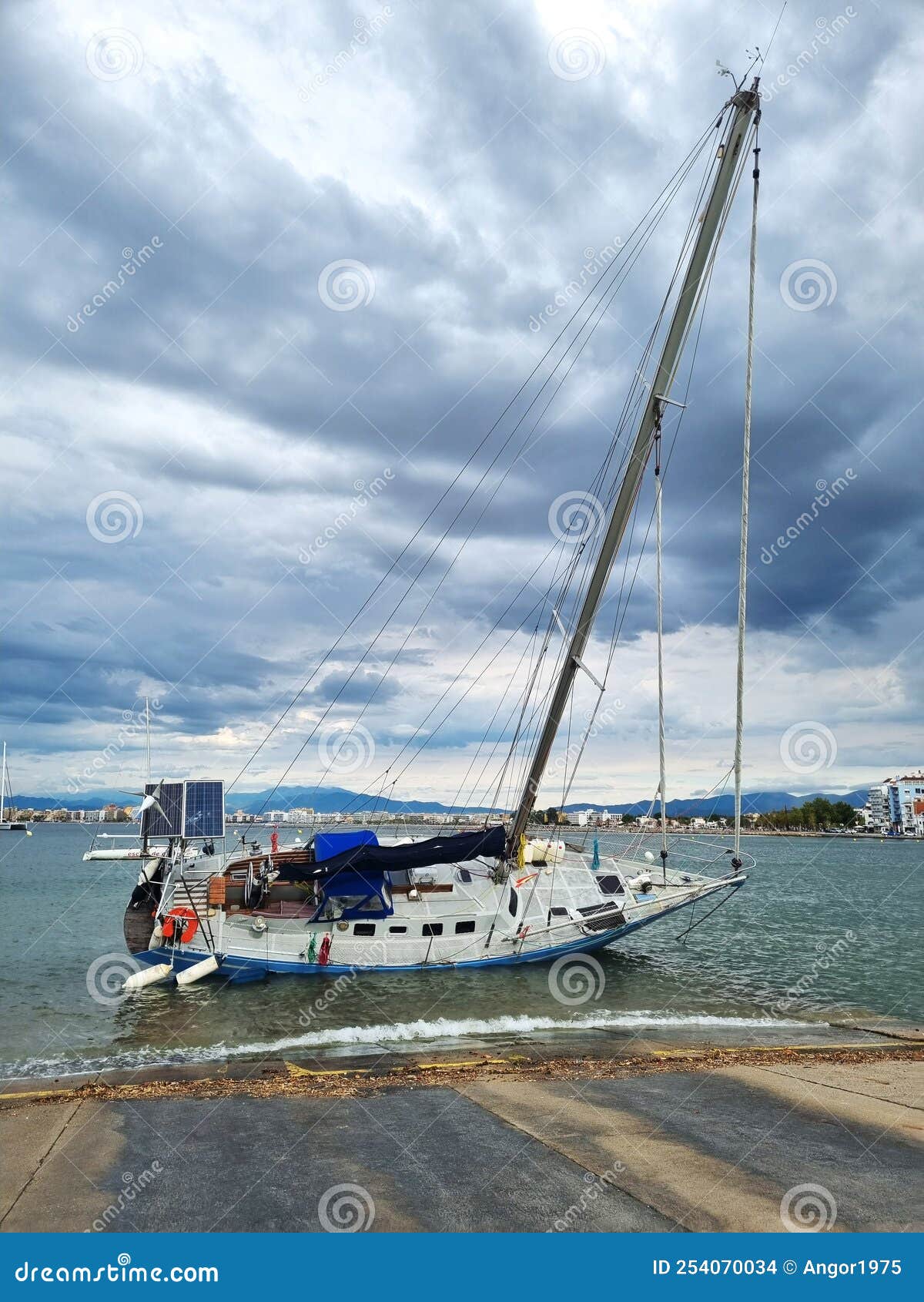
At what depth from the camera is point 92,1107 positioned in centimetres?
1205

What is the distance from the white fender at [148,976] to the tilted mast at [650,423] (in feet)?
38.2

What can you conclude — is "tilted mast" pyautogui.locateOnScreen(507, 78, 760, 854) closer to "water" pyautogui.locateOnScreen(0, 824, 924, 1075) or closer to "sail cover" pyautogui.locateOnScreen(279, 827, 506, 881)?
"sail cover" pyautogui.locateOnScreen(279, 827, 506, 881)

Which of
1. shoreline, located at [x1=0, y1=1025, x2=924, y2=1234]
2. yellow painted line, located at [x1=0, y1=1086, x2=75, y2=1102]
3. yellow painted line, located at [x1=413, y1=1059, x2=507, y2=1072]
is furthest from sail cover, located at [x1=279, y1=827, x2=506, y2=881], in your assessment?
yellow painted line, located at [x1=0, y1=1086, x2=75, y2=1102]

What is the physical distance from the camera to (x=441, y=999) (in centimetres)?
2364

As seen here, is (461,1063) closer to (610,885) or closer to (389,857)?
(389,857)

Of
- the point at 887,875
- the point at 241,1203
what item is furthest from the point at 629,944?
the point at 887,875

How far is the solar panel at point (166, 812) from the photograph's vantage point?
28.8 metres

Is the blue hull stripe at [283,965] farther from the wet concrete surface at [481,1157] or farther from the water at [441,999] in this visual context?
the wet concrete surface at [481,1157]

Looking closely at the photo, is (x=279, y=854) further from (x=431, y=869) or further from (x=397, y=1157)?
(x=397, y=1157)

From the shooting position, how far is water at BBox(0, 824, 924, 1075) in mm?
→ 19516

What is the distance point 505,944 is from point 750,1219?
1956 cm

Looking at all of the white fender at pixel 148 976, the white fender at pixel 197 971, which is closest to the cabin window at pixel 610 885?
the white fender at pixel 197 971

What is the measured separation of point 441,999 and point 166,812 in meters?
11.6

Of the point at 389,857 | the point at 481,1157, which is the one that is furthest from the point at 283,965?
the point at 481,1157
